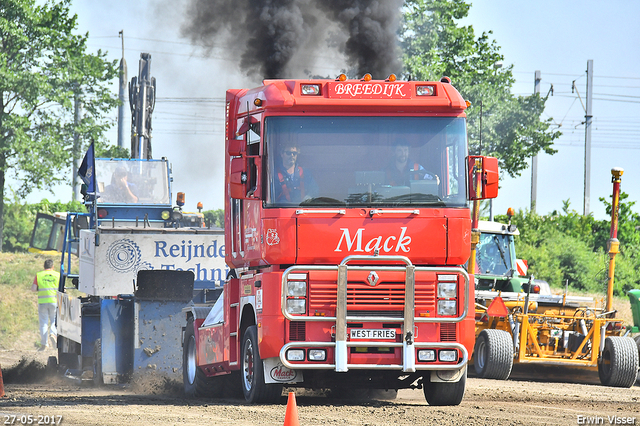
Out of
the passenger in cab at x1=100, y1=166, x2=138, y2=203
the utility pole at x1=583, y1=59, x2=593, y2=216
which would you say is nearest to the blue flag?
the passenger in cab at x1=100, y1=166, x2=138, y2=203

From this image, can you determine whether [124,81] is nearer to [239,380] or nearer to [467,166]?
[239,380]

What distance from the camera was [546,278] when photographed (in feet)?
117

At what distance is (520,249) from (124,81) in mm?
15850

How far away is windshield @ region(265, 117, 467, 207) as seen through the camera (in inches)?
405

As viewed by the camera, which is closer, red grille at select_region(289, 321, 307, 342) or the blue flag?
red grille at select_region(289, 321, 307, 342)

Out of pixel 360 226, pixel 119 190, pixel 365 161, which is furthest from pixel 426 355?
pixel 119 190

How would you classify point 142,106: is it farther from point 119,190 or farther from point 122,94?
point 122,94

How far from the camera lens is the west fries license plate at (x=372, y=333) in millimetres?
10297

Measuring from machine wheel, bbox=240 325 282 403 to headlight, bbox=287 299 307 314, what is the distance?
70cm

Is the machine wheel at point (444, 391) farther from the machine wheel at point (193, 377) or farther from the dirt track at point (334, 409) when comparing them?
the machine wheel at point (193, 377)

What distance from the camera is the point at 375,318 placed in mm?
10312

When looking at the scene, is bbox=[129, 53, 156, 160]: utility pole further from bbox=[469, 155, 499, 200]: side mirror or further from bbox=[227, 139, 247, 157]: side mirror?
bbox=[469, 155, 499, 200]: side mirror

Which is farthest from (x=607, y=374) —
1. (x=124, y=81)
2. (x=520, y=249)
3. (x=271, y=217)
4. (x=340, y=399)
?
(x=124, y=81)

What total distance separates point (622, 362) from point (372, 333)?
724 centimetres
